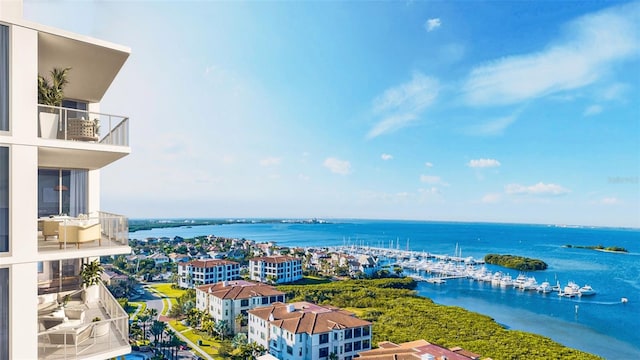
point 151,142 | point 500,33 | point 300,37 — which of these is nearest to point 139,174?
point 151,142

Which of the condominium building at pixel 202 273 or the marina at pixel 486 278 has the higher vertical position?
the condominium building at pixel 202 273

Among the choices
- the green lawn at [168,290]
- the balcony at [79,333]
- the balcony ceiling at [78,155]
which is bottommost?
the green lawn at [168,290]

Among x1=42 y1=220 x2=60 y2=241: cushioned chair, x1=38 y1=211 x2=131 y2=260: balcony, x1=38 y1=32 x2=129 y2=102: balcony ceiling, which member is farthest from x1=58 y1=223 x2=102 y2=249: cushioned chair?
x1=38 y1=32 x2=129 y2=102: balcony ceiling

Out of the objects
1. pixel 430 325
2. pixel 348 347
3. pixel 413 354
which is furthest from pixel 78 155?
pixel 430 325

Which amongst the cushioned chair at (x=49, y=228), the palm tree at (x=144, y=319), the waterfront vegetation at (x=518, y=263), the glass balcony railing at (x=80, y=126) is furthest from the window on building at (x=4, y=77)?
the waterfront vegetation at (x=518, y=263)

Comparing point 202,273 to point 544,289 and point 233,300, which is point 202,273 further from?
point 544,289

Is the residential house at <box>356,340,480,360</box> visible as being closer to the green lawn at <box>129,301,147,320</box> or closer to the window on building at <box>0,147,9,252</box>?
the window on building at <box>0,147,9,252</box>

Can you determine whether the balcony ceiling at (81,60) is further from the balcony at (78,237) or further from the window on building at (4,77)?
the balcony at (78,237)

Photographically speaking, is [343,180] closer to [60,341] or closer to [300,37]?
[300,37]
